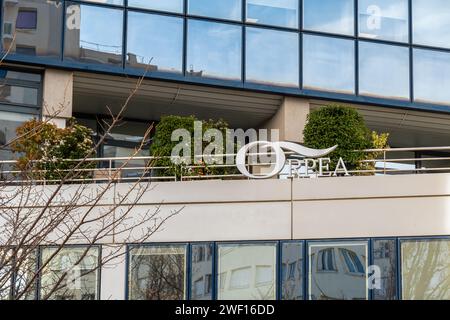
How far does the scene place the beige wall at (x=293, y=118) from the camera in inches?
1025

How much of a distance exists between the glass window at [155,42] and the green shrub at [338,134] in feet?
14.4

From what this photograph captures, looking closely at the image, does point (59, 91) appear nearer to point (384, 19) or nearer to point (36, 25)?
point (36, 25)

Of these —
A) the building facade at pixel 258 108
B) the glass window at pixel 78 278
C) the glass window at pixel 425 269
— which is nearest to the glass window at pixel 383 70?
the building facade at pixel 258 108

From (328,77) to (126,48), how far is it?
4.73 m

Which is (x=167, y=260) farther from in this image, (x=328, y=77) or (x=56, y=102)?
(x=328, y=77)

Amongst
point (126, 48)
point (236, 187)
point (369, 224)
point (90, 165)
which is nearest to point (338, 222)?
point (369, 224)

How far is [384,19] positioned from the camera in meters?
26.8

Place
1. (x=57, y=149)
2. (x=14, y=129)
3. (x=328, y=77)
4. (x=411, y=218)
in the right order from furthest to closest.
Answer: (x=328, y=77), (x=14, y=129), (x=57, y=149), (x=411, y=218)

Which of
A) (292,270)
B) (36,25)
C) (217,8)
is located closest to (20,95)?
(36,25)

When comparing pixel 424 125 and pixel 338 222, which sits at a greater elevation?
pixel 424 125

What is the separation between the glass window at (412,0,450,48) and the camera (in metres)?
26.9

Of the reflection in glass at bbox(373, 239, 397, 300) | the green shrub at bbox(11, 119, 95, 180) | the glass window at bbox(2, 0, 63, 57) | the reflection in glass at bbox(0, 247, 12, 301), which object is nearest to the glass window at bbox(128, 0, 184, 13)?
the glass window at bbox(2, 0, 63, 57)

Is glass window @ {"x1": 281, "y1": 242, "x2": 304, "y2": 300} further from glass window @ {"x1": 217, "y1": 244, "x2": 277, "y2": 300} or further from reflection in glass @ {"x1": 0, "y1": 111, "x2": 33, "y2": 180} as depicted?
reflection in glass @ {"x1": 0, "y1": 111, "x2": 33, "y2": 180}

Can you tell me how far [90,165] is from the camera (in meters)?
22.5
